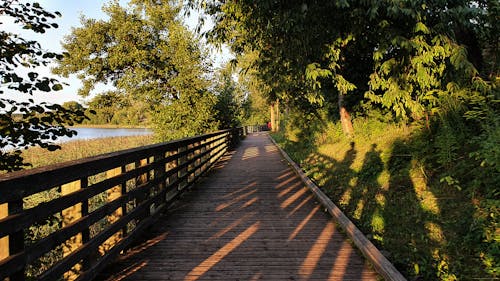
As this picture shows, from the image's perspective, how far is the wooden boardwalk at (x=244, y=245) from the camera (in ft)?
13.0

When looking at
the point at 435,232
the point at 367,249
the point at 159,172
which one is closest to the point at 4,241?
the point at 367,249

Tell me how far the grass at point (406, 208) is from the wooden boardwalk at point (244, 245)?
21.0 inches

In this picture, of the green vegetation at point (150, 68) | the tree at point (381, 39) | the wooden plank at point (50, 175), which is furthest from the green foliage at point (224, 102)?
the wooden plank at point (50, 175)

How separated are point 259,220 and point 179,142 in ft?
9.13

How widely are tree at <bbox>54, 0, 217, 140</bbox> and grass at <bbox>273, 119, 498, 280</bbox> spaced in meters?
8.61

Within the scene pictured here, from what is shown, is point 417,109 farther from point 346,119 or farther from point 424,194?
point 346,119

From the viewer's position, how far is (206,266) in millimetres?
4133

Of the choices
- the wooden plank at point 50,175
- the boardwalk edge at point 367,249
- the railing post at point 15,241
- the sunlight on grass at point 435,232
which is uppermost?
the wooden plank at point 50,175

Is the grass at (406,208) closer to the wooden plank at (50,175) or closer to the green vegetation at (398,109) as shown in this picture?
the green vegetation at (398,109)

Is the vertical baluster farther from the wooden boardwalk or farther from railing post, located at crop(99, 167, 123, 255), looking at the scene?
railing post, located at crop(99, 167, 123, 255)

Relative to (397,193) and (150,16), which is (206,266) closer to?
(397,193)

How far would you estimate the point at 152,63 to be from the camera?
709 inches

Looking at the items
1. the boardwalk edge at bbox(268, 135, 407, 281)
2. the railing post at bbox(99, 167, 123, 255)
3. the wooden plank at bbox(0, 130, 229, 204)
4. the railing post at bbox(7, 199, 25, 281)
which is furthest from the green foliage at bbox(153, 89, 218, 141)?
the railing post at bbox(7, 199, 25, 281)

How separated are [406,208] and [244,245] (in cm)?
267
